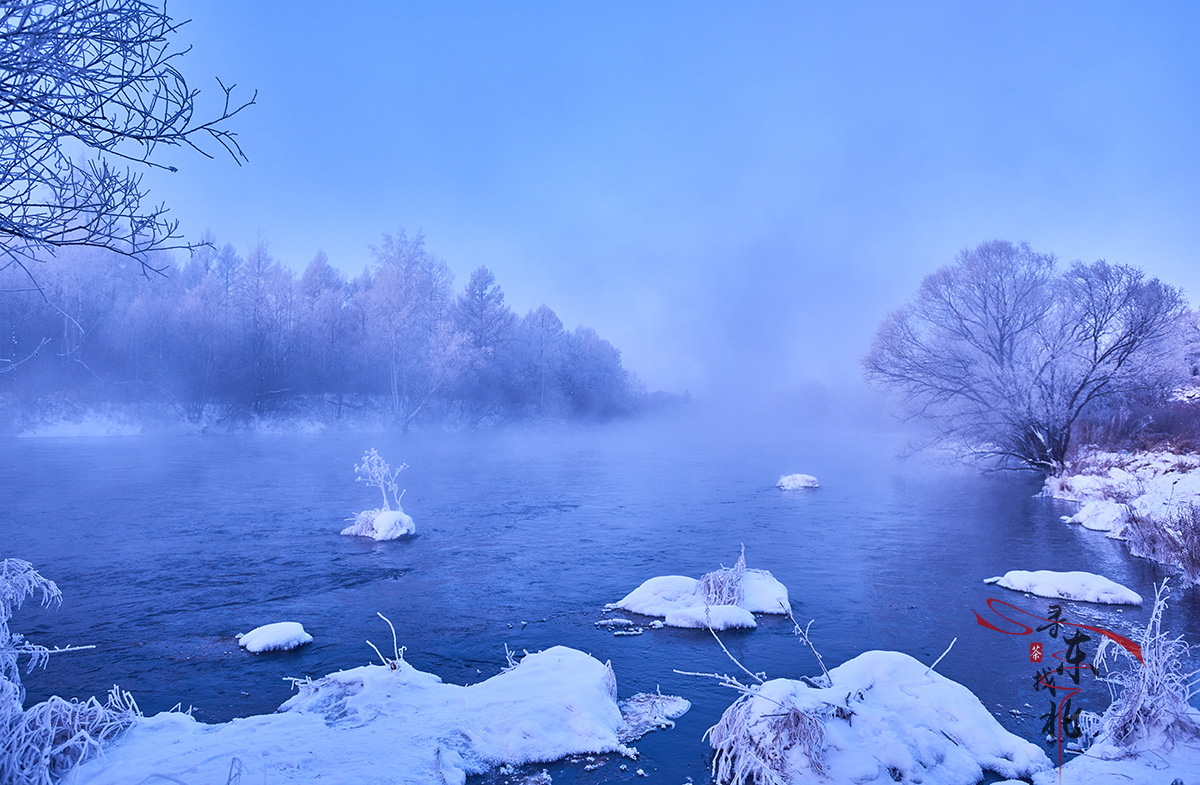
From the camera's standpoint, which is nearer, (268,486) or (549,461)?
(268,486)

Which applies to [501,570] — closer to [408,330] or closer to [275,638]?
[275,638]

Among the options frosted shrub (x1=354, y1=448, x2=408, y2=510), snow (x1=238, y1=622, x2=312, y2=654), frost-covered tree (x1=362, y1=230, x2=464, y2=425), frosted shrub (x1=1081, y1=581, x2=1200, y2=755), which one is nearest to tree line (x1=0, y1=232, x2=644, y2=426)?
frost-covered tree (x1=362, y1=230, x2=464, y2=425)

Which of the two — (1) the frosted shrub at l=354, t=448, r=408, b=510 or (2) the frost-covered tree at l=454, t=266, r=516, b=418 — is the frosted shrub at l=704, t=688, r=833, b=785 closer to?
(1) the frosted shrub at l=354, t=448, r=408, b=510

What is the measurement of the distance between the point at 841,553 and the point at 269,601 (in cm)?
1066

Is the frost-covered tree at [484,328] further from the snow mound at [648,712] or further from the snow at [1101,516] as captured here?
the snow mound at [648,712]

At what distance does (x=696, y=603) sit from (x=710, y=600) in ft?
0.68

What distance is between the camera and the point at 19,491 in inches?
731

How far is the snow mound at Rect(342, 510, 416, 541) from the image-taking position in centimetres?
1448

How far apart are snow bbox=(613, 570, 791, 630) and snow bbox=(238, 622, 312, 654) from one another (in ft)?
14.2

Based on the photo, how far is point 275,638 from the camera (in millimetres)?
7898

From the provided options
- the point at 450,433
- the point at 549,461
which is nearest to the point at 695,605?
the point at 549,461

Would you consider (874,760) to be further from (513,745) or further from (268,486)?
(268,486)

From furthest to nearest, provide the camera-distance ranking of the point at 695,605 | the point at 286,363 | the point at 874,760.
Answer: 1. the point at 286,363
2. the point at 695,605
3. the point at 874,760

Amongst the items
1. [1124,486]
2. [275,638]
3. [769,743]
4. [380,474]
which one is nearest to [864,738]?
[769,743]
